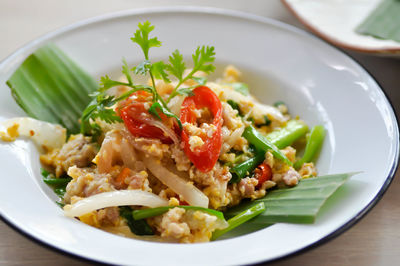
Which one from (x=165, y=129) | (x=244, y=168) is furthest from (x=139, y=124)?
(x=244, y=168)

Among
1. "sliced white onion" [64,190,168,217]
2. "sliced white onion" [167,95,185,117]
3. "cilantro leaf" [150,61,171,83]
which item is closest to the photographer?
"sliced white onion" [64,190,168,217]

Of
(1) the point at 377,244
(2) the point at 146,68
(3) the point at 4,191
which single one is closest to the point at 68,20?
(2) the point at 146,68

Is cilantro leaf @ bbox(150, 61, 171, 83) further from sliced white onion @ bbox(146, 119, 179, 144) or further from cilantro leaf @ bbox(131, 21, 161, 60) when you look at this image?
sliced white onion @ bbox(146, 119, 179, 144)

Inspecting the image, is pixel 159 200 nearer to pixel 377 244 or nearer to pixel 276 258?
pixel 276 258

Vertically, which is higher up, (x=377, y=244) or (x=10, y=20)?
(x=10, y=20)

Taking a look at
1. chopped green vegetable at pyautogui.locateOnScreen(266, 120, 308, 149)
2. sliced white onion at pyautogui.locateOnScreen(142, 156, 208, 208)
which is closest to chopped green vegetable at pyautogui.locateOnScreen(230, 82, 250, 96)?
chopped green vegetable at pyautogui.locateOnScreen(266, 120, 308, 149)

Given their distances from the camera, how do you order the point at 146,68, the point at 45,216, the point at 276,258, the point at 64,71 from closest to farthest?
the point at 276,258 → the point at 45,216 → the point at 146,68 → the point at 64,71
